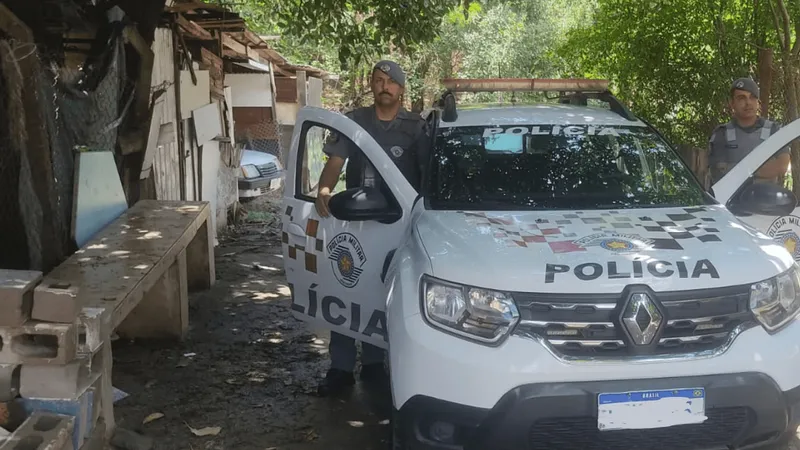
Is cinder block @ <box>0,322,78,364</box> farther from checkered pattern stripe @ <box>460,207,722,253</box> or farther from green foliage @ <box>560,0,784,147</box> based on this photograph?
green foliage @ <box>560,0,784,147</box>

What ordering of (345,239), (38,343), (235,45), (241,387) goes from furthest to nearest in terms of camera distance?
(235,45)
(241,387)
(345,239)
(38,343)

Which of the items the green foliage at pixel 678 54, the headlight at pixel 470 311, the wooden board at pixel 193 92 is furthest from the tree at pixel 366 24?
the headlight at pixel 470 311

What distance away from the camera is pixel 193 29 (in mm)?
9570

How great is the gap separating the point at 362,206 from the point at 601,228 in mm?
1192

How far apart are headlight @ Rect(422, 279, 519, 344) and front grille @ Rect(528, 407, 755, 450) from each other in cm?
40

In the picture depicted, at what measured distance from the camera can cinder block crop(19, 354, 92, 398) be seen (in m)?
3.17

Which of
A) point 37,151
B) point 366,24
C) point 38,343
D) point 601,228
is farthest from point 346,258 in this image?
point 366,24

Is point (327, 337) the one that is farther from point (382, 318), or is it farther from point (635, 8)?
point (635, 8)

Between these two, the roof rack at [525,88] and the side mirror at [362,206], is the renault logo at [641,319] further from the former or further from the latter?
the roof rack at [525,88]

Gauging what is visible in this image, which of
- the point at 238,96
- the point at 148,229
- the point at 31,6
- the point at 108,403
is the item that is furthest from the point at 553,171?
the point at 238,96

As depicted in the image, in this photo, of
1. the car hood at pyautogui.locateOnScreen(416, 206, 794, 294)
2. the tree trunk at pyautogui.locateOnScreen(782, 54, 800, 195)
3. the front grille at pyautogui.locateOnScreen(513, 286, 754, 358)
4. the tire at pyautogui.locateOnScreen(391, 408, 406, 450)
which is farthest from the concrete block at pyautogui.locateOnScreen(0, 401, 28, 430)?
the tree trunk at pyautogui.locateOnScreen(782, 54, 800, 195)

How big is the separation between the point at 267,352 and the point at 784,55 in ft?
19.1

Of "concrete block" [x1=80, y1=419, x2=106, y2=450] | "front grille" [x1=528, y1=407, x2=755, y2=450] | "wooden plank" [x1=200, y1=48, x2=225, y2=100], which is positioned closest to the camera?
"front grille" [x1=528, y1=407, x2=755, y2=450]

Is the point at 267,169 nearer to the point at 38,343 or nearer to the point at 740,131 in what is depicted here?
the point at 740,131
